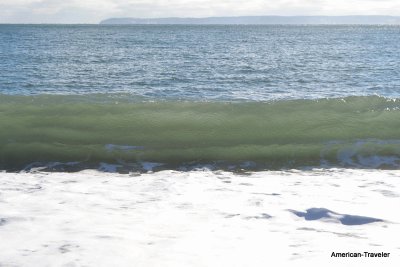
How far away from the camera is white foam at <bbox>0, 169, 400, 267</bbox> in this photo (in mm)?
4879

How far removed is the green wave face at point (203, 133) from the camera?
9984 millimetres

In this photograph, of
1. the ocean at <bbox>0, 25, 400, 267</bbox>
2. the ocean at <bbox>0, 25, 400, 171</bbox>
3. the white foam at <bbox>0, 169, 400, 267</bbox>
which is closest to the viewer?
the white foam at <bbox>0, 169, 400, 267</bbox>

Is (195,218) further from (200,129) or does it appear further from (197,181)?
(200,129)

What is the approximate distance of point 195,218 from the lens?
6238 millimetres

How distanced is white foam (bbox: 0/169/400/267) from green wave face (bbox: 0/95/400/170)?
1131mm

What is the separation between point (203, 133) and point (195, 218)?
617 cm

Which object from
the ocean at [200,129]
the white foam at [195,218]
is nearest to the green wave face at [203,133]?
the ocean at [200,129]

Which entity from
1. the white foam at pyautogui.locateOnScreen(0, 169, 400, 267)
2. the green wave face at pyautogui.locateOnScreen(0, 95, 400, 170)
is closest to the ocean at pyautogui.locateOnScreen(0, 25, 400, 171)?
the green wave face at pyautogui.locateOnScreen(0, 95, 400, 170)

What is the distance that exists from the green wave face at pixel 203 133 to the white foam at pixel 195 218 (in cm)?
113

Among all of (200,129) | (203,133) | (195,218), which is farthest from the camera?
(200,129)

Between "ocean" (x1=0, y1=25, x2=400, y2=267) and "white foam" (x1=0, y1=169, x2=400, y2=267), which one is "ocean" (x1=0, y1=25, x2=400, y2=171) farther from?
"white foam" (x1=0, y1=169, x2=400, y2=267)

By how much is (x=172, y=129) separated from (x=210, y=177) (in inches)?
166

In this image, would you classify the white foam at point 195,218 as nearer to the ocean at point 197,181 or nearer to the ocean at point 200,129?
the ocean at point 197,181

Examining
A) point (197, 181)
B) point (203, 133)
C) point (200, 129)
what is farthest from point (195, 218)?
point (200, 129)
